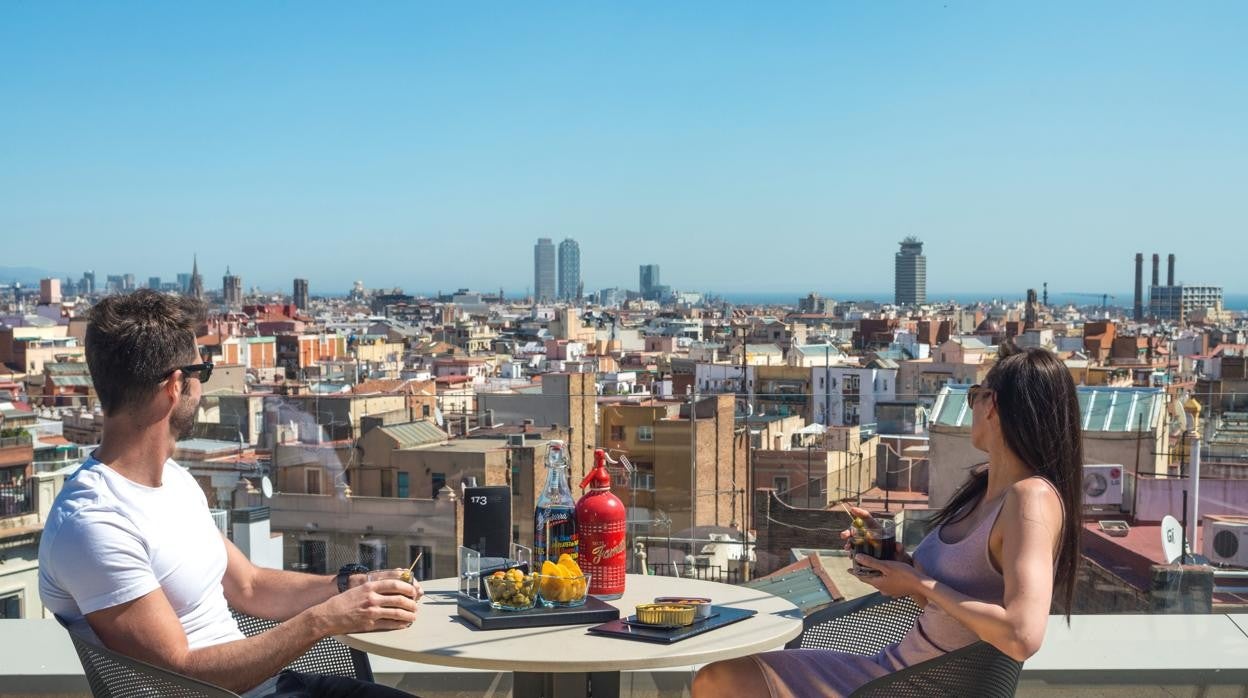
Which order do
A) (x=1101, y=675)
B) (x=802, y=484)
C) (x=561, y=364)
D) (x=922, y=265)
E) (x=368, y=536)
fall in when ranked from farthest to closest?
1. (x=922, y=265)
2. (x=561, y=364)
3. (x=802, y=484)
4. (x=368, y=536)
5. (x=1101, y=675)

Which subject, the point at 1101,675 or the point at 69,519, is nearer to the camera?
the point at 69,519

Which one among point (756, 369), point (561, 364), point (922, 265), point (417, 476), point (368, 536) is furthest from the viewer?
point (922, 265)

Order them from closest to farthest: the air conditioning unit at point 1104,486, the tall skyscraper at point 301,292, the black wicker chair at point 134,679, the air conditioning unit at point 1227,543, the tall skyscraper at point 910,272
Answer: the black wicker chair at point 134,679 → the air conditioning unit at point 1227,543 → the air conditioning unit at point 1104,486 → the tall skyscraper at point 301,292 → the tall skyscraper at point 910,272

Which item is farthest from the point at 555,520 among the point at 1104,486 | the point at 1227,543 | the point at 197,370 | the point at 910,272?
the point at 910,272

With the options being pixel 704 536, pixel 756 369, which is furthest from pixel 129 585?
pixel 756 369

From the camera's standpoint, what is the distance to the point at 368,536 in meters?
6.28

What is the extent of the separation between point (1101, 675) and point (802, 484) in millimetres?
9556

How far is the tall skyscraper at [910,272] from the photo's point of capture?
6540 inches

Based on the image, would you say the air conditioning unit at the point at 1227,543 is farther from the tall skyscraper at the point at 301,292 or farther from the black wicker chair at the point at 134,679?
the tall skyscraper at the point at 301,292

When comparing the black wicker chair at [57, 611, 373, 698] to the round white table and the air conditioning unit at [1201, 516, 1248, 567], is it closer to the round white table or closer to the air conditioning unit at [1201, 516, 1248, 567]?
the round white table

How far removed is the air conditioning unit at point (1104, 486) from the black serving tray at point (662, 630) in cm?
612

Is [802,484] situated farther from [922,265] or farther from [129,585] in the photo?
[922,265]

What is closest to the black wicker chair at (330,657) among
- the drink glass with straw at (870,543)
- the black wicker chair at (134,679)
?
the black wicker chair at (134,679)

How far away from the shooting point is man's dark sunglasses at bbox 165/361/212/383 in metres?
1.63
